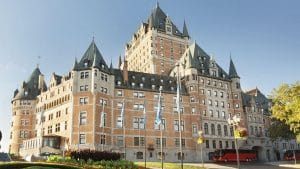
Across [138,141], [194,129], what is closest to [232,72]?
[194,129]

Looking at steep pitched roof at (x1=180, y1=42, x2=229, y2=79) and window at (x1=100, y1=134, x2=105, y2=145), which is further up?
steep pitched roof at (x1=180, y1=42, x2=229, y2=79)

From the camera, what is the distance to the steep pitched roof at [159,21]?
345 ft

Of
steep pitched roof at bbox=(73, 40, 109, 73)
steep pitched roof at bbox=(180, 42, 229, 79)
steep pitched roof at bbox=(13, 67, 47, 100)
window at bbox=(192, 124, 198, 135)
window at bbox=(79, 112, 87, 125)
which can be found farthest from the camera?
steep pitched roof at bbox=(13, 67, 47, 100)

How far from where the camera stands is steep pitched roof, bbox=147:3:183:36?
105 meters

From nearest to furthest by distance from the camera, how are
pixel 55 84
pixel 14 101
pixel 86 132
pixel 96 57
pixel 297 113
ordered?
pixel 297 113, pixel 86 132, pixel 96 57, pixel 55 84, pixel 14 101

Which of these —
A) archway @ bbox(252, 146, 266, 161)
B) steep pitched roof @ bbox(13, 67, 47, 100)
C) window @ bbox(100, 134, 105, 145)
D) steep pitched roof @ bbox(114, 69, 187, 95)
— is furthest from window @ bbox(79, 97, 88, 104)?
archway @ bbox(252, 146, 266, 161)

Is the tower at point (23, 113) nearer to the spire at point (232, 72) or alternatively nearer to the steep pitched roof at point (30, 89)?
the steep pitched roof at point (30, 89)

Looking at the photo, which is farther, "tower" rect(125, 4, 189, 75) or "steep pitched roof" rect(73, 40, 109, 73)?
"tower" rect(125, 4, 189, 75)

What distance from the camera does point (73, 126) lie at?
64.8m

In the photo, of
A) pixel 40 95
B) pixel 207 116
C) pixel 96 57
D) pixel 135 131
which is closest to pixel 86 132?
pixel 135 131

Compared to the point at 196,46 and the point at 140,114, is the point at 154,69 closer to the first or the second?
the point at 196,46

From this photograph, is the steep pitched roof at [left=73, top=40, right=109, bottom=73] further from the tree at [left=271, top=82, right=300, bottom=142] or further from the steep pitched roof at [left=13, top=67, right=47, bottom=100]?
the tree at [left=271, top=82, right=300, bottom=142]

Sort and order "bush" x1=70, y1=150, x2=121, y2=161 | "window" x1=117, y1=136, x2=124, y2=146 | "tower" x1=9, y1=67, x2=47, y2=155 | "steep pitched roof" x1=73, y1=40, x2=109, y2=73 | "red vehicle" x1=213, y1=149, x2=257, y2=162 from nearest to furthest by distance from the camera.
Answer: "bush" x1=70, y1=150, x2=121, y2=161
"red vehicle" x1=213, y1=149, x2=257, y2=162
"window" x1=117, y1=136, x2=124, y2=146
"steep pitched roof" x1=73, y1=40, x2=109, y2=73
"tower" x1=9, y1=67, x2=47, y2=155

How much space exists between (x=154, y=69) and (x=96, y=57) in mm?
32236
